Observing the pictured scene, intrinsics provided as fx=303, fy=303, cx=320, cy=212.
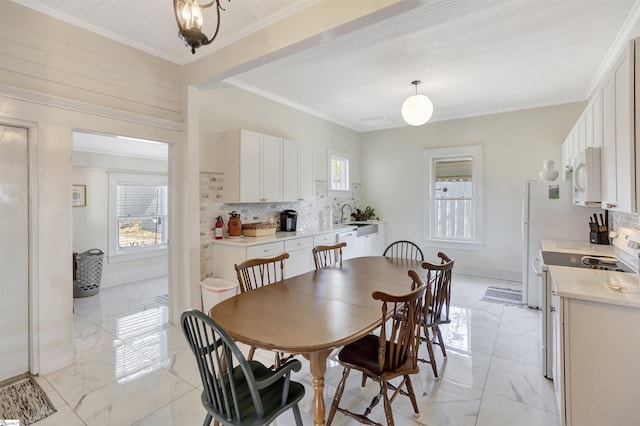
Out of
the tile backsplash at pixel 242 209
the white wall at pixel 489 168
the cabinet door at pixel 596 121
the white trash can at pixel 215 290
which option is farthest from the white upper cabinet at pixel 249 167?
the cabinet door at pixel 596 121

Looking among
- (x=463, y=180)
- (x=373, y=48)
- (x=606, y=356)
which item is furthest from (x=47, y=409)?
(x=463, y=180)

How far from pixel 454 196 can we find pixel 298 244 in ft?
10.7

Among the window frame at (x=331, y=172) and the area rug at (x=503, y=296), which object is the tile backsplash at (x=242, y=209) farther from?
the area rug at (x=503, y=296)

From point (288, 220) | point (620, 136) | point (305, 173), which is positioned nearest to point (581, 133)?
point (620, 136)

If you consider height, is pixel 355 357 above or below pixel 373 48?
below

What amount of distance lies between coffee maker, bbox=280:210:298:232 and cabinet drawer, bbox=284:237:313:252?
46cm

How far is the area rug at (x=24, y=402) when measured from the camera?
76.7 inches

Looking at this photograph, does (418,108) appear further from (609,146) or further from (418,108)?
(609,146)

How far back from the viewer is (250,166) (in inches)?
151

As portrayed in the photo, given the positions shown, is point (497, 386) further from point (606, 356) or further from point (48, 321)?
point (48, 321)

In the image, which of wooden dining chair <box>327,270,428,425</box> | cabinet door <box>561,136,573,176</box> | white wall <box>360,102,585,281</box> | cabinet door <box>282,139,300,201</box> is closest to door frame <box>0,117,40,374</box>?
wooden dining chair <box>327,270,428,425</box>

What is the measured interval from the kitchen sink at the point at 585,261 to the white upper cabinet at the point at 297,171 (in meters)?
3.06

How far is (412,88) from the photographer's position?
4.07 metres

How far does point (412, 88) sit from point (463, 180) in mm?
2235
